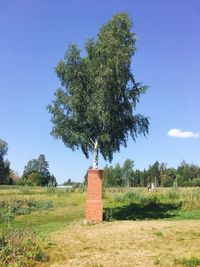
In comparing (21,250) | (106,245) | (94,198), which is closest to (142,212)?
(94,198)

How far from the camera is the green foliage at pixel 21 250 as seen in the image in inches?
428

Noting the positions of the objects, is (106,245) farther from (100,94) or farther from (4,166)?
(4,166)

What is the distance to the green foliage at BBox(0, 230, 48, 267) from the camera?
10.9 m

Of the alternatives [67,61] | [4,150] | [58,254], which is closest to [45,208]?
[67,61]

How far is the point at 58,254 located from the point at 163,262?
302 cm

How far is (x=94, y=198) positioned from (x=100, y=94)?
4787mm

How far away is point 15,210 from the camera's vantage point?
2789cm

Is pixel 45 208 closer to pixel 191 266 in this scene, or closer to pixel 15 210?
pixel 15 210

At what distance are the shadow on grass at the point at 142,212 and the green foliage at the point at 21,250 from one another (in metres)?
7.98

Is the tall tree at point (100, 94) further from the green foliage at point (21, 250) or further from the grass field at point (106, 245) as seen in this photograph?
the green foliage at point (21, 250)

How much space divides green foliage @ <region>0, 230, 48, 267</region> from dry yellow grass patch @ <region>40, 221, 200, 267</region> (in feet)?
1.28

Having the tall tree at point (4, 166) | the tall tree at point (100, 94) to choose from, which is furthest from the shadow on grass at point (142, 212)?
the tall tree at point (4, 166)

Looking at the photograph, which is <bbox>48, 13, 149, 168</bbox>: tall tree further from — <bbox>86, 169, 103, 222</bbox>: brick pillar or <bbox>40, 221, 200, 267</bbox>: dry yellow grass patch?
<bbox>40, 221, 200, 267</bbox>: dry yellow grass patch

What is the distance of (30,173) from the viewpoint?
385ft
